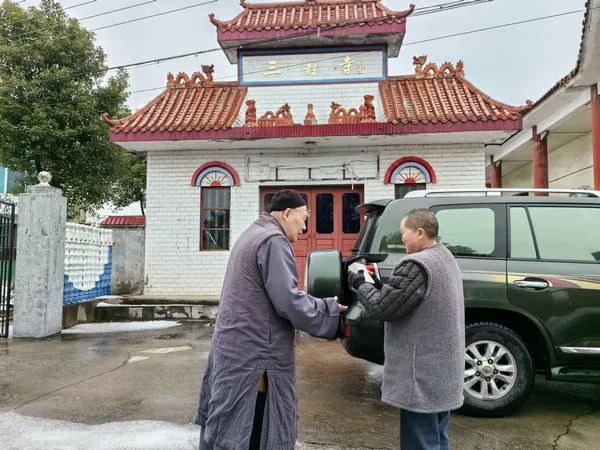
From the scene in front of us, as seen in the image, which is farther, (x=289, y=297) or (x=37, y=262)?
(x=37, y=262)

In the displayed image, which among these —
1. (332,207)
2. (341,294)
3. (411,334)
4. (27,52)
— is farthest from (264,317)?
(27,52)

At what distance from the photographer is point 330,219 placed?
1020cm

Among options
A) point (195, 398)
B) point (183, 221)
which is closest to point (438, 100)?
point (183, 221)

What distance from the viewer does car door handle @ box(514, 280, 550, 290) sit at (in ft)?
13.1

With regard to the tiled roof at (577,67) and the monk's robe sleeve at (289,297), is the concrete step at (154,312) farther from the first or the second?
the tiled roof at (577,67)

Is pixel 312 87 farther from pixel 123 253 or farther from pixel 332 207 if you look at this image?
pixel 123 253

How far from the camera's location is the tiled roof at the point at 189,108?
955 cm

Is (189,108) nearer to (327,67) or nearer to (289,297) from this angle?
(327,67)

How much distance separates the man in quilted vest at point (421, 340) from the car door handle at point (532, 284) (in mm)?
1748

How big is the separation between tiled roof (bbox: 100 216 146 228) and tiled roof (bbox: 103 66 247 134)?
211 cm

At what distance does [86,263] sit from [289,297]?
27.0 feet

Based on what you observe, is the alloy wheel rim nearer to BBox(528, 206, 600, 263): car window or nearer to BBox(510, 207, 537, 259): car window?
BBox(510, 207, 537, 259): car window

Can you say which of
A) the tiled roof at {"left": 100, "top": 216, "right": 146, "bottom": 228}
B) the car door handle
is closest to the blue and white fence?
the tiled roof at {"left": 100, "top": 216, "right": 146, "bottom": 228}

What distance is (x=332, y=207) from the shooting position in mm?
10195
